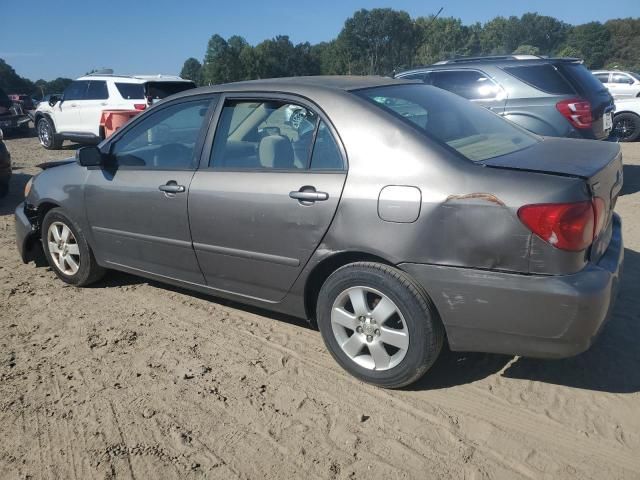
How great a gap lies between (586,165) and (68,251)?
3.85m

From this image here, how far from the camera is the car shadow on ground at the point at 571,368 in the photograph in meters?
2.96

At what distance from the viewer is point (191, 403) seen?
2928 millimetres

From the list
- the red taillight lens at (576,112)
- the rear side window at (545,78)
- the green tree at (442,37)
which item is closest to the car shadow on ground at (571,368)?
the red taillight lens at (576,112)

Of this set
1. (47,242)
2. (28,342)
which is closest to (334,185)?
(28,342)

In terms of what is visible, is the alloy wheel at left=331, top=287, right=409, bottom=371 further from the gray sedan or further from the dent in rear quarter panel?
the dent in rear quarter panel

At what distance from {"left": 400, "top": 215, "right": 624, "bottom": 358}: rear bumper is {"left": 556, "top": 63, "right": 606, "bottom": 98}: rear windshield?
16.5 feet

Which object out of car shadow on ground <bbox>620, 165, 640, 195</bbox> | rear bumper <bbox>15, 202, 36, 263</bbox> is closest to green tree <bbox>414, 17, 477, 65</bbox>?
car shadow on ground <bbox>620, 165, 640, 195</bbox>

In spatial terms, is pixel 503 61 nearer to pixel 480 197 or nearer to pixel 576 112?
pixel 576 112

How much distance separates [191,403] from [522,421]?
1.68 m

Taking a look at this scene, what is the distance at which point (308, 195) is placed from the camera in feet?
9.75

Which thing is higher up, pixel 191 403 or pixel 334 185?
pixel 334 185

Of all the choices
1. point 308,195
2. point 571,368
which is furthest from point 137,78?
point 571,368

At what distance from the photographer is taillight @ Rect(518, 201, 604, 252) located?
240 cm

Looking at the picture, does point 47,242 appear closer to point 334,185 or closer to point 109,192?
point 109,192
